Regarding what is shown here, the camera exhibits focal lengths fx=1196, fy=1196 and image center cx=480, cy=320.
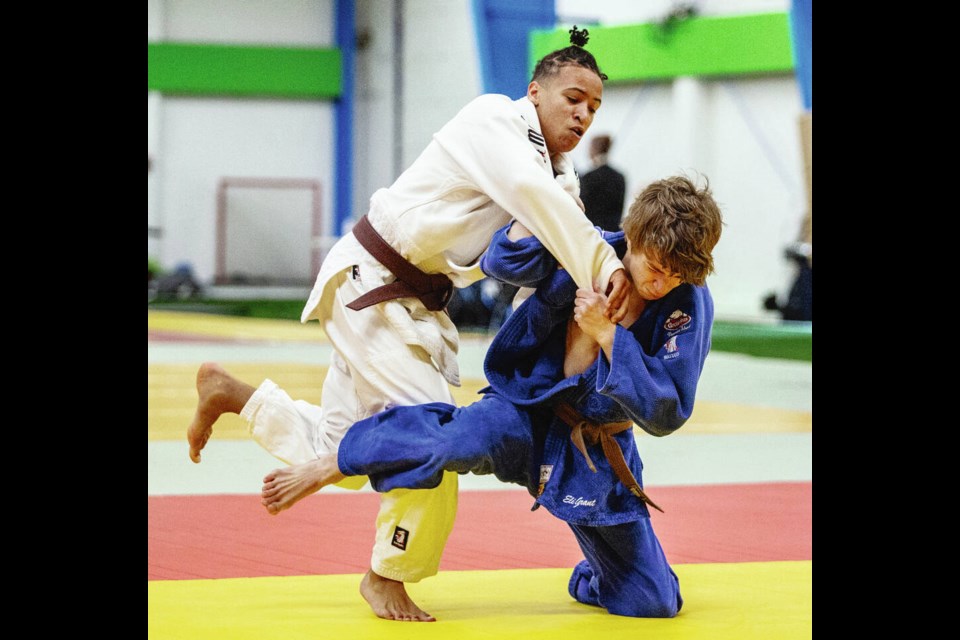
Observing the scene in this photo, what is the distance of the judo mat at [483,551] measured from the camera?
98.7 inches

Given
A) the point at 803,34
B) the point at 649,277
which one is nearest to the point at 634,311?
the point at 649,277

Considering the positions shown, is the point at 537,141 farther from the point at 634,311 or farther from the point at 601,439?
the point at 601,439

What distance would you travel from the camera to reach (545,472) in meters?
2.60

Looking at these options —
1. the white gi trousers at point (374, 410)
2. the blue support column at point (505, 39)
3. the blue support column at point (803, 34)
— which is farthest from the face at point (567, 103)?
the blue support column at point (505, 39)

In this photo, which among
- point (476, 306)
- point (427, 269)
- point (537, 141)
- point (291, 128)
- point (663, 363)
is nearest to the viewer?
point (663, 363)

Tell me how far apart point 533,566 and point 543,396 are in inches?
32.4

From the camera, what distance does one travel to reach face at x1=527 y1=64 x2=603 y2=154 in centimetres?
265

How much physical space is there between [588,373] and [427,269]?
Result: 48cm

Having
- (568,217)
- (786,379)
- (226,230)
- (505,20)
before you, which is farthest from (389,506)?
(226,230)

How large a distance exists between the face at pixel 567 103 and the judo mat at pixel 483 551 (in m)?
1.07

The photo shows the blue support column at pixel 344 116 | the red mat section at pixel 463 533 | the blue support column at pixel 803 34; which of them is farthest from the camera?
the blue support column at pixel 344 116

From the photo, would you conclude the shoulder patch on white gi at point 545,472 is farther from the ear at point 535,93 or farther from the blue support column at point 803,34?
the blue support column at point 803,34

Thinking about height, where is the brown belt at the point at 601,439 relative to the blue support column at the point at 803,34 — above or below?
below
